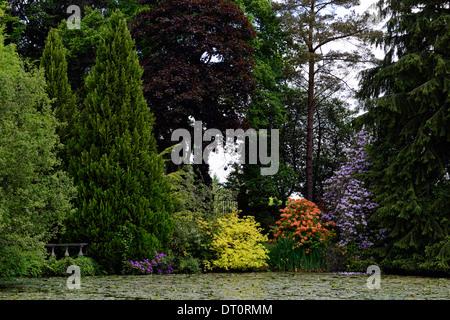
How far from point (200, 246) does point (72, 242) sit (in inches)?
128

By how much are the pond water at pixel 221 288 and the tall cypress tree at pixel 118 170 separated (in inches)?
42.0

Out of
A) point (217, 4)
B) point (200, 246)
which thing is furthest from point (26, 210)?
point (217, 4)

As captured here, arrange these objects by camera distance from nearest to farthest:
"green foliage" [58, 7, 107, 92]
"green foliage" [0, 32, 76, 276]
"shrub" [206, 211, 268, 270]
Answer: "green foliage" [0, 32, 76, 276], "shrub" [206, 211, 268, 270], "green foliage" [58, 7, 107, 92]

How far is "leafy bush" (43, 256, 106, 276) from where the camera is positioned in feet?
36.6

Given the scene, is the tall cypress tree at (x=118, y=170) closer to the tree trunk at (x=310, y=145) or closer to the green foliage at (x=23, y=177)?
the green foliage at (x=23, y=177)

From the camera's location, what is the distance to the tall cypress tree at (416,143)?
40.6 feet

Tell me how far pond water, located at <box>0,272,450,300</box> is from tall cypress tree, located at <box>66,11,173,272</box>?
1.07 metres

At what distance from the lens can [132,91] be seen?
41.9 feet

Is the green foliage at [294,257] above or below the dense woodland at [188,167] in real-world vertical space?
below

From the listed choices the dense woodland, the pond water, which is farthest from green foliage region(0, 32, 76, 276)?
the pond water

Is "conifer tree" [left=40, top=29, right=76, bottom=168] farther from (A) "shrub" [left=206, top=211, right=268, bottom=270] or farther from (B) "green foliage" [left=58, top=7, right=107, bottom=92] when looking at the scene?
(B) "green foliage" [left=58, top=7, right=107, bottom=92]

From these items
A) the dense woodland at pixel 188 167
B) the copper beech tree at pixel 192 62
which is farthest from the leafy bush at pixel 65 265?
the copper beech tree at pixel 192 62

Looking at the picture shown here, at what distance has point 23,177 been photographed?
8844 millimetres

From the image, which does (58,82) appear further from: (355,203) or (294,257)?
(355,203)
